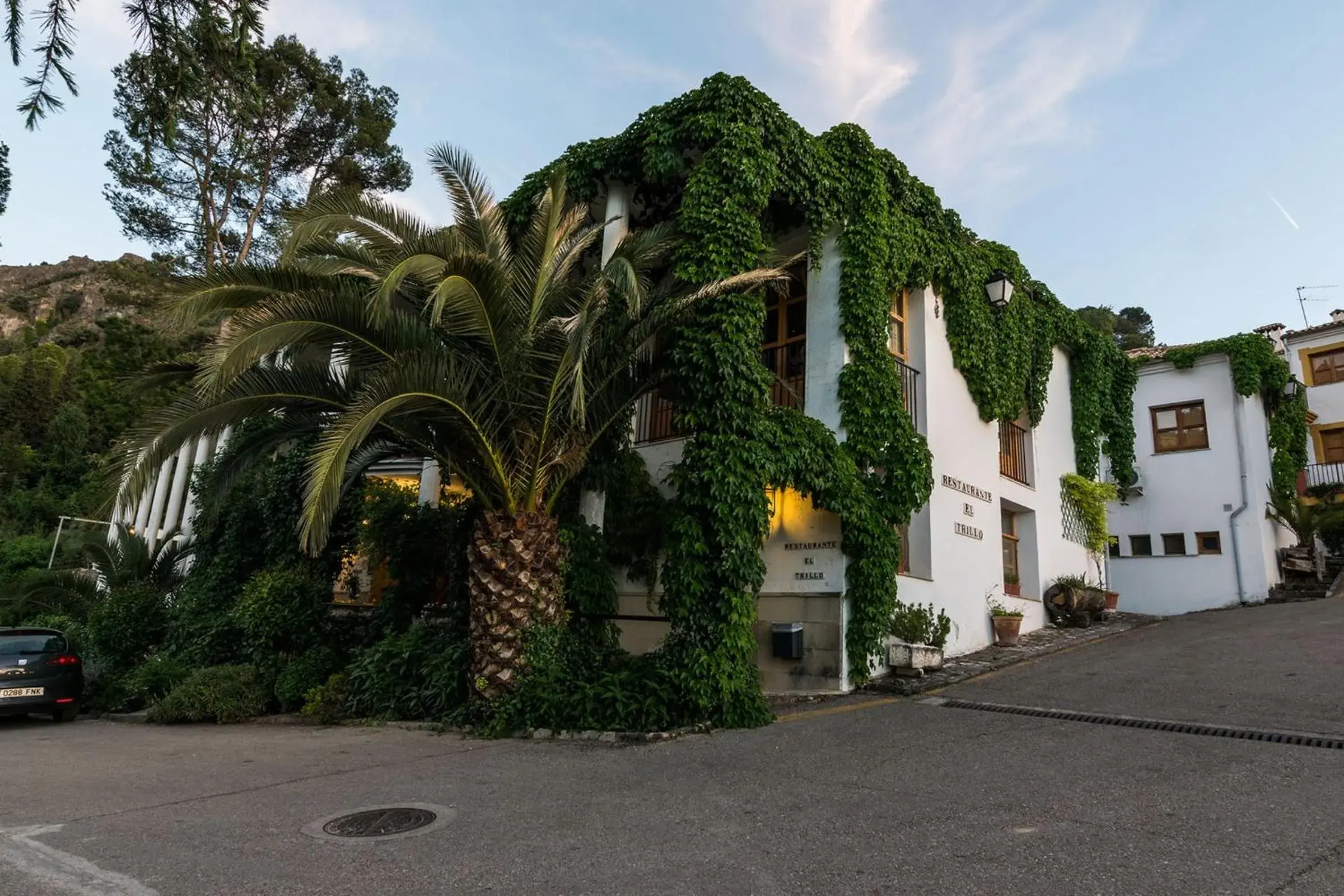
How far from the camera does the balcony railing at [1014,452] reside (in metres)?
14.7

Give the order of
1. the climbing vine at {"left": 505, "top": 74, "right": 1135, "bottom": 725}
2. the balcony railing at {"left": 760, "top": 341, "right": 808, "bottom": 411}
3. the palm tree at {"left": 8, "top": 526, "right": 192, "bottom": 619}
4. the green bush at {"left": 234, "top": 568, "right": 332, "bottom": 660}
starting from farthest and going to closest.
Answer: the palm tree at {"left": 8, "top": 526, "right": 192, "bottom": 619} < the balcony railing at {"left": 760, "top": 341, "right": 808, "bottom": 411} < the green bush at {"left": 234, "top": 568, "right": 332, "bottom": 660} < the climbing vine at {"left": 505, "top": 74, "right": 1135, "bottom": 725}

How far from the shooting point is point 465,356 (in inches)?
342

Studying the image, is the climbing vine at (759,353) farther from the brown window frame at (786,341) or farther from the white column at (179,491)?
the white column at (179,491)

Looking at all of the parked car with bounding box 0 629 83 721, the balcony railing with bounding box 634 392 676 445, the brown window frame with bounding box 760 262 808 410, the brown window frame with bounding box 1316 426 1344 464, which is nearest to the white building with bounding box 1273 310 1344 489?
the brown window frame with bounding box 1316 426 1344 464

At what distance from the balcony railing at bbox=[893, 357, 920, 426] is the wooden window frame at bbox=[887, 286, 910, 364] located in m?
0.21

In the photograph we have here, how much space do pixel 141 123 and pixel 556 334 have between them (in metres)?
4.56

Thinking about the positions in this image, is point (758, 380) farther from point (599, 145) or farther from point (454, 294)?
point (599, 145)

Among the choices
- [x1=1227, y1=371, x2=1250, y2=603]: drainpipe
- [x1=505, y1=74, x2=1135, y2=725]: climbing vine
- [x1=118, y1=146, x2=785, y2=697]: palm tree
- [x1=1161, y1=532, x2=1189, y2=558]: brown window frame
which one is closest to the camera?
[x1=118, y1=146, x2=785, y2=697]: palm tree

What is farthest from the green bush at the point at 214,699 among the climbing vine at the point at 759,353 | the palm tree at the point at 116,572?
the climbing vine at the point at 759,353

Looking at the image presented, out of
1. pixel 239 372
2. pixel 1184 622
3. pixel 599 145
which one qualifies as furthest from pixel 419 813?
pixel 1184 622

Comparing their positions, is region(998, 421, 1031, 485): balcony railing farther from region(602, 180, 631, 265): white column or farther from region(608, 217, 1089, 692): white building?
region(602, 180, 631, 265): white column

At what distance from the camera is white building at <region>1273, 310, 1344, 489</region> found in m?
24.2

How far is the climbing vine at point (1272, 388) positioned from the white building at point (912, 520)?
325 inches

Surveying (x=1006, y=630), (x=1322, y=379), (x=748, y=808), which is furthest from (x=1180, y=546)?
(x=748, y=808)
